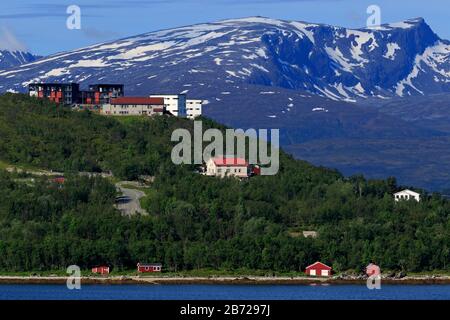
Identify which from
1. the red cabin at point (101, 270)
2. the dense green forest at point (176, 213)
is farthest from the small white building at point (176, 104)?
the red cabin at point (101, 270)

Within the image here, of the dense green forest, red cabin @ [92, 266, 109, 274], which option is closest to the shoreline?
red cabin @ [92, 266, 109, 274]

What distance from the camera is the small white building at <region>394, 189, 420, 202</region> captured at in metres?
124

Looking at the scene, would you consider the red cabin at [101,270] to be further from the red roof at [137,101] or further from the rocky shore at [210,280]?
the red roof at [137,101]

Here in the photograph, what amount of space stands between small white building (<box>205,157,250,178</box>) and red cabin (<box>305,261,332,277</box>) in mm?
31329

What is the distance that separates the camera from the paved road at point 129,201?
11100 cm

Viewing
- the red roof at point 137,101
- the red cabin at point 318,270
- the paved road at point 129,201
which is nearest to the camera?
the red cabin at point 318,270

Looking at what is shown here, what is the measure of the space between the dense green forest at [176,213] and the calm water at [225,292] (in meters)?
10.1

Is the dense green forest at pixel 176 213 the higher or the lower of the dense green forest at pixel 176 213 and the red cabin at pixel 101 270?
the higher

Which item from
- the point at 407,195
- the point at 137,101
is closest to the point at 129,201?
the point at 407,195

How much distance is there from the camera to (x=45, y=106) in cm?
14462

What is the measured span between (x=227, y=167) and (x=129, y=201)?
14960 millimetres

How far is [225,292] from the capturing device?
74.6m
